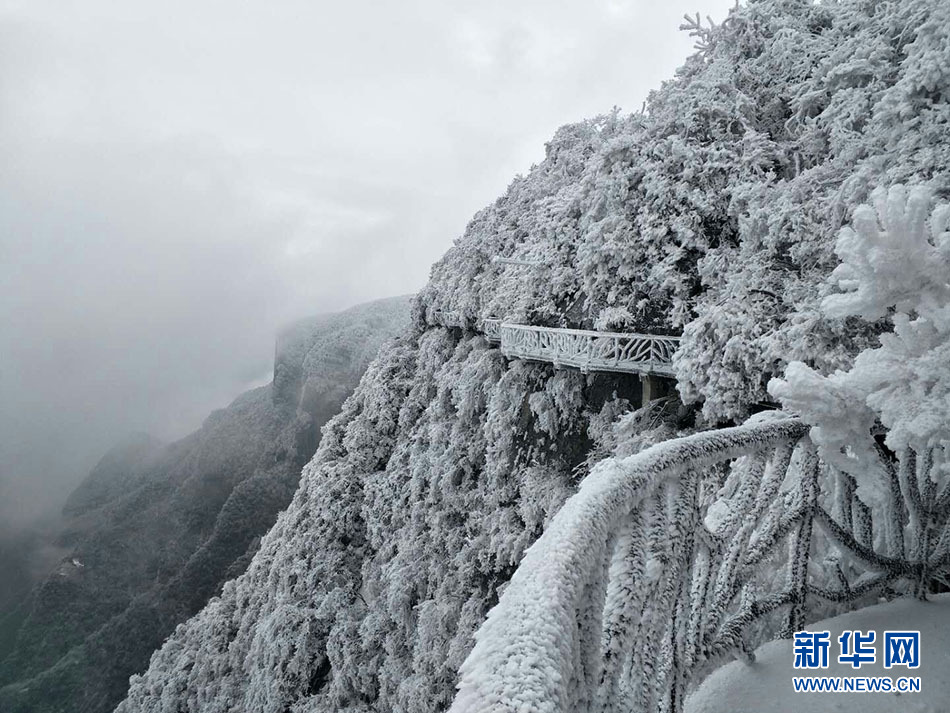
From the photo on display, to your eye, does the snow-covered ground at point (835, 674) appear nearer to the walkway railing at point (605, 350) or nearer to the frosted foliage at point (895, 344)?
the frosted foliage at point (895, 344)

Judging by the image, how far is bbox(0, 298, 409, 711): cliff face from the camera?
5603 cm

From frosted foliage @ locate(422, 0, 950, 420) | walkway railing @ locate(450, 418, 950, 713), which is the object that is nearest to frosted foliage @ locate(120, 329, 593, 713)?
frosted foliage @ locate(422, 0, 950, 420)

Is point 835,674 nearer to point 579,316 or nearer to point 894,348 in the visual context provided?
point 894,348

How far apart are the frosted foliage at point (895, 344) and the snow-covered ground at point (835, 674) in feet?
3.83

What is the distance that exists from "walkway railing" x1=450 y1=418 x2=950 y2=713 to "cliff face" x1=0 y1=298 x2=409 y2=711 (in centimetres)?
5827

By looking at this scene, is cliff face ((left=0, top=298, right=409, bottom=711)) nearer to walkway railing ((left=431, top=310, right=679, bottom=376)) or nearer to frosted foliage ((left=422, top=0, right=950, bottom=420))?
walkway railing ((left=431, top=310, right=679, bottom=376))

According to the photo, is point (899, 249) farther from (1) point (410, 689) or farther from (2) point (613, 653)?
(1) point (410, 689)

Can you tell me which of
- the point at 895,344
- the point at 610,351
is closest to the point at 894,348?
the point at 895,344

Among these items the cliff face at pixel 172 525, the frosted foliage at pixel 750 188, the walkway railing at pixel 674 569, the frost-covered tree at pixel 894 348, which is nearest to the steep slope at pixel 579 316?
the frosted foliage at pixel 750 188

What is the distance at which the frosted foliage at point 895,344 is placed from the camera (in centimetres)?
334

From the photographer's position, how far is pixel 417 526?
19.0 meters

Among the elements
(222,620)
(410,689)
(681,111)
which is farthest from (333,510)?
(681,111)

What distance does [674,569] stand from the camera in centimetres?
254

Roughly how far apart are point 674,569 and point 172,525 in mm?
88301
